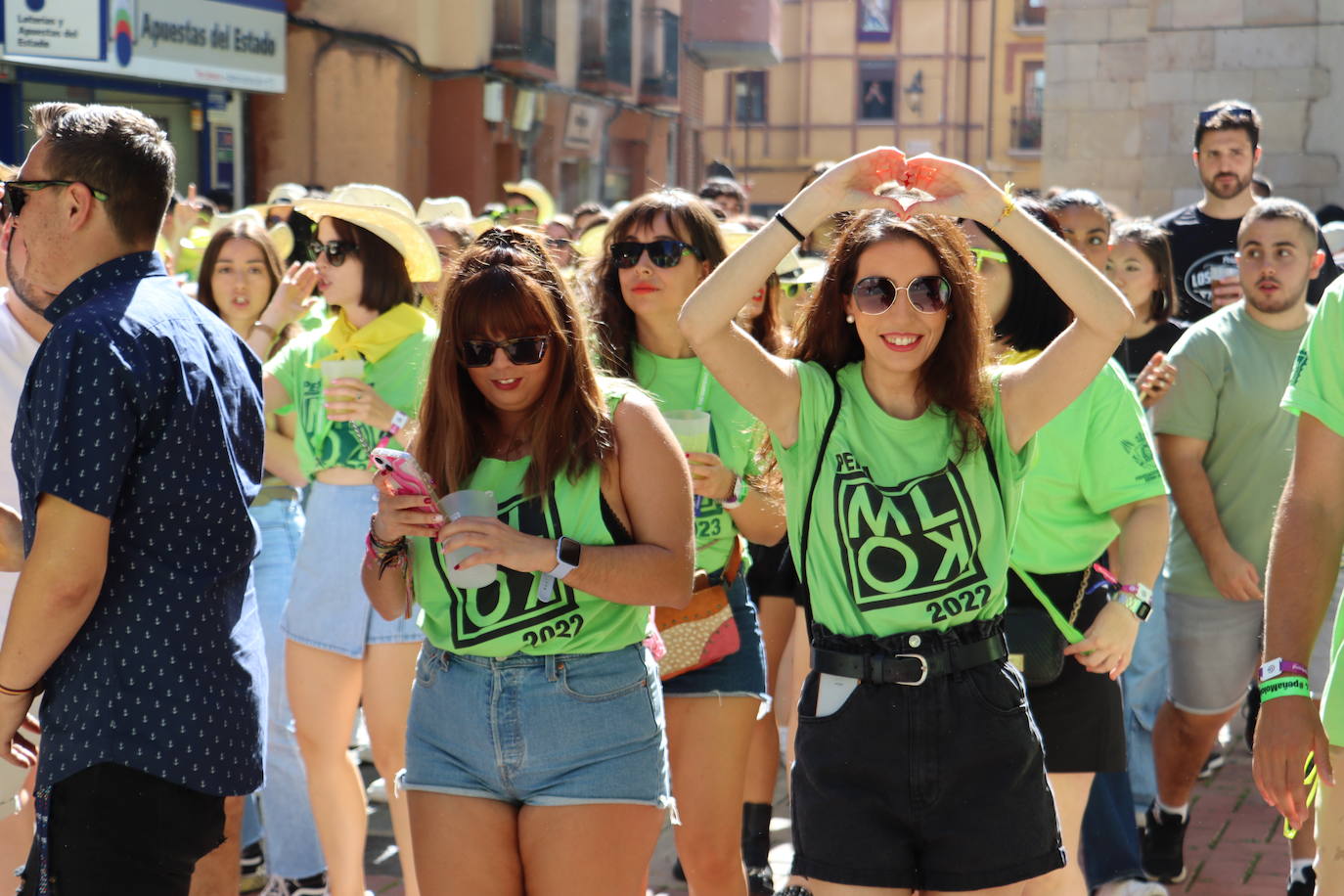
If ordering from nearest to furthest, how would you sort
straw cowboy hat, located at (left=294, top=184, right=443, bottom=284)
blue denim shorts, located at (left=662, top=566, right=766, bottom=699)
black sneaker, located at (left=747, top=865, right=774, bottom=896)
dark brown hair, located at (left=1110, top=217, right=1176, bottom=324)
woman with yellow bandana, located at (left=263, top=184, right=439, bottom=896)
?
1. blue denim shorts, located at (left=662, top=566, right=766, bottom=699)
2. woman with yellow bandana, located at (left=263, top=184, right=439, bottom=896)
3. straw cowboy hat, located at (left=294, top=184, right=443, bottom=284)
4. black sneaker, located at (left=747, top=865, right=774, bottom=896)
5. dark brown hair, located at (left=1110, top=217, right=1176, bottom=324)

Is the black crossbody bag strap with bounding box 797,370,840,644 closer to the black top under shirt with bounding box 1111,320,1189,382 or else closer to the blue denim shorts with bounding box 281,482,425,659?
the blue denim shorts with bounding box 281,482,425,659

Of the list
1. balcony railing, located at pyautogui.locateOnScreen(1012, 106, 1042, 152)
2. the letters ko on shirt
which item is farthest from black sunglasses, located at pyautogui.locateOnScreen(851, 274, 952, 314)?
balcony railing, located at pyautogui.locateOnScreen(1012, 106, 1042, 152)

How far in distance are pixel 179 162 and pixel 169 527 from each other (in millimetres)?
17527

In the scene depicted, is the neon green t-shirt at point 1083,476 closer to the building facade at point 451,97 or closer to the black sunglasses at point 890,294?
the black sunglasses at point 890,294

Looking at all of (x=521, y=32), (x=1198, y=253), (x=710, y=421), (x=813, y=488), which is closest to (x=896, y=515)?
(x=813, y=488)

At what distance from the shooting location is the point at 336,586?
15.4 ft

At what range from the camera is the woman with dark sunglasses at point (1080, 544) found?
3.95 m

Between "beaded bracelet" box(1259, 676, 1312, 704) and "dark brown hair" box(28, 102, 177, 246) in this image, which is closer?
"beaded bracelet" box(1259, 676, 1312, 704)

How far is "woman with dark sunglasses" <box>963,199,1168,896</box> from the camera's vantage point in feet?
13.0

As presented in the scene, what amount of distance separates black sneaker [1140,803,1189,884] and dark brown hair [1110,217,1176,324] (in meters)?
2.01

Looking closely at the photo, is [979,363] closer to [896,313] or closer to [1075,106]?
[896,313]

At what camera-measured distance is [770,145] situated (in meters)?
56.8

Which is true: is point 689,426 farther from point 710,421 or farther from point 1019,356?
point 1019,356

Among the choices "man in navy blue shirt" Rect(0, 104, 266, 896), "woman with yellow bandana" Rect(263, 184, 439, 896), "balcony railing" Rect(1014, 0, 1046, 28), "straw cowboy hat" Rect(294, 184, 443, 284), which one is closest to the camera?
"man in navy blue shirt" Rect(0, 104, 266, 896)
